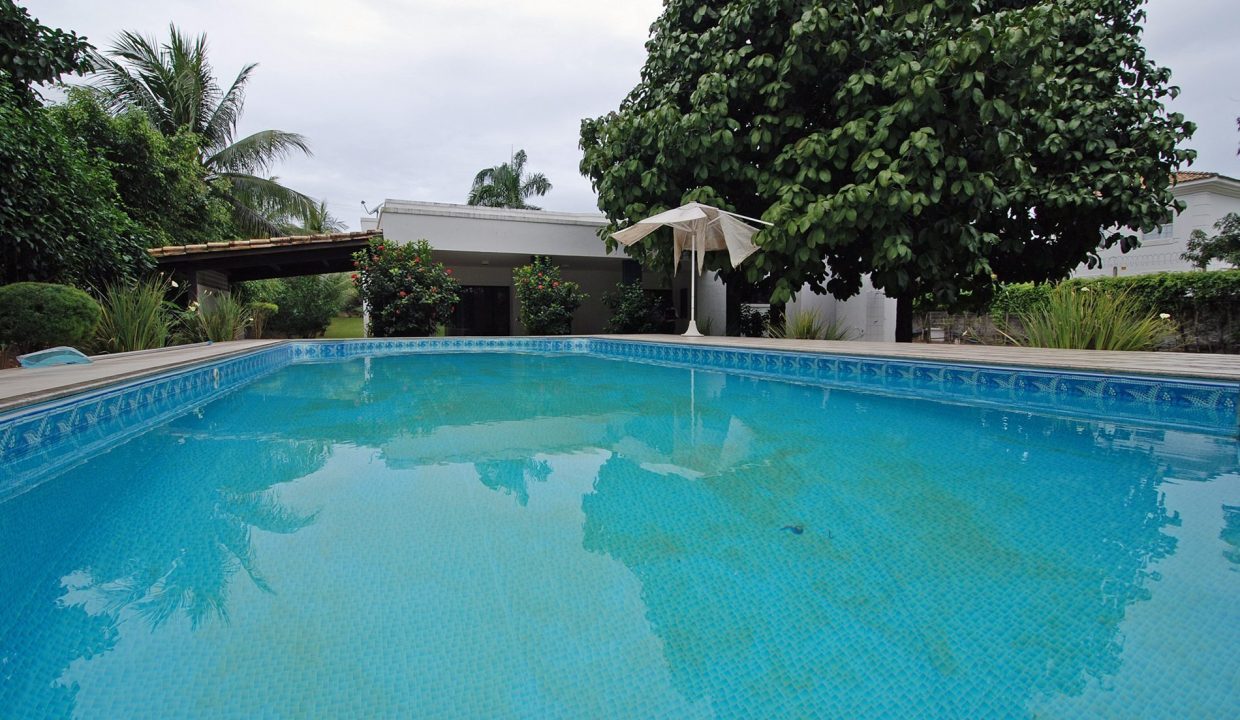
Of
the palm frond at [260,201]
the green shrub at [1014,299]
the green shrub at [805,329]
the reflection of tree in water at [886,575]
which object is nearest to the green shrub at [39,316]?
the reflection of tree in water at [886,575]

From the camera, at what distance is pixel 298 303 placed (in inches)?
696

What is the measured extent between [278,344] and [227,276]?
4919 mm

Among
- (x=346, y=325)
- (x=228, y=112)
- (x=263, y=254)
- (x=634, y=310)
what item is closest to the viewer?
(x=263, y=254)

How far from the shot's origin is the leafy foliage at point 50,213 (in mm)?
6078

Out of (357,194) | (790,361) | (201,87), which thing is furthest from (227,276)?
(357,194)

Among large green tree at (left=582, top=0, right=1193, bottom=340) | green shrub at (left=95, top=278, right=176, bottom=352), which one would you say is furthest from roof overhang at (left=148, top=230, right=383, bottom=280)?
large green tree at (left=582, top=0, right=1193, bottom=340)

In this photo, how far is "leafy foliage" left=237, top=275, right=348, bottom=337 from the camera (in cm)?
1741

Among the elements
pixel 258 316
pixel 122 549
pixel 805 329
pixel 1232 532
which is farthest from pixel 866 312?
pixel 258 316

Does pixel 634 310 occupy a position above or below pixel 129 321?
above

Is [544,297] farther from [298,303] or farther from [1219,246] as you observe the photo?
[1219,246]

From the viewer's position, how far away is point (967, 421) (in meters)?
4.05

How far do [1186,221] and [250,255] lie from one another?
2539cm

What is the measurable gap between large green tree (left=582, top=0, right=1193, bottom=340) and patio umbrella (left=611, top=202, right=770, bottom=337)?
14.0 inches

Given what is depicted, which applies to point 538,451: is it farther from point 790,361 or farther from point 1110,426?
point 790,361
